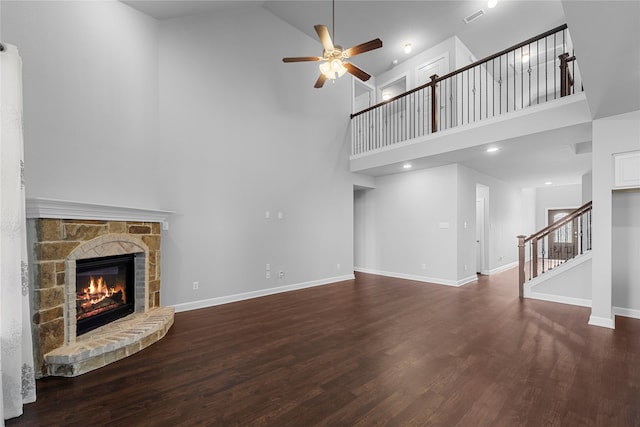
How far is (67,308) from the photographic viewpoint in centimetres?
243

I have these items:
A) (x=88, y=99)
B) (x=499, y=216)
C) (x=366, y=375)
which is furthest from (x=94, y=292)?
(x=499, y=216)

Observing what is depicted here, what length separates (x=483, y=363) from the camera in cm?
245

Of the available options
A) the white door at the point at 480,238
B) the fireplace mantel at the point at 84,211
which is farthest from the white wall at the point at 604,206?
the fireplace mantel at the point at 84,211

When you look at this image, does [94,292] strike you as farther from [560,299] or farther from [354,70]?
[560,299]

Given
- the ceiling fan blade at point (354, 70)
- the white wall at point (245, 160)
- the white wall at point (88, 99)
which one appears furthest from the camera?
the white wall at point (245, 160)

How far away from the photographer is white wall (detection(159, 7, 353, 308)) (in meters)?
3.98

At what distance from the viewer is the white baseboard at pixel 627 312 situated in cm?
377

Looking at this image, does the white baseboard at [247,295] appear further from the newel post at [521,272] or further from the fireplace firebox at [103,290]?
the newel post at [521,272]

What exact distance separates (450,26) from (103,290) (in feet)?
25.2

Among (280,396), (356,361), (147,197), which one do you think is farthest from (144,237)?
(356,361)

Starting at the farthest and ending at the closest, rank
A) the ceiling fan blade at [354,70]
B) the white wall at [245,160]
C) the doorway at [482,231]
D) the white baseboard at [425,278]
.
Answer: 1. the doorway at [482,231]
2. the white baseboard at [425,278]
3. the white wall at [245,160]
4. the ceiling fan blade at [354,70]

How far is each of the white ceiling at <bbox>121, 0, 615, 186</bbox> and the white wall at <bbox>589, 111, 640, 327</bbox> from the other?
792 mm

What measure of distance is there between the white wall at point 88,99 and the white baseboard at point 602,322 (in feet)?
19.5

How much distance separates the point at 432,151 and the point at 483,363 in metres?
3.64
